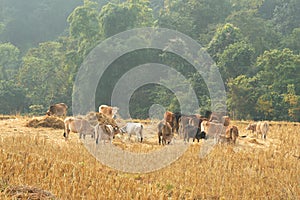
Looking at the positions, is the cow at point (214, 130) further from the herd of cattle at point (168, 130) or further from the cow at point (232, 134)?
the cow at point (232, 134)

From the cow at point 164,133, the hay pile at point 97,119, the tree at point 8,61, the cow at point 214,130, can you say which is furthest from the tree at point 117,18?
the cow at point 164,133

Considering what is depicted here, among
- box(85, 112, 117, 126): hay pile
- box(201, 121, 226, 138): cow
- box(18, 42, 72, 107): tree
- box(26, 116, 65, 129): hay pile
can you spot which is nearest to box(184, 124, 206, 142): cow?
box(201, 121, 226, 138): cow

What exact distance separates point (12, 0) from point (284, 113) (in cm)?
4689

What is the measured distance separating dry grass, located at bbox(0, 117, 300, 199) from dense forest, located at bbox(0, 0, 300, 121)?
16630mm

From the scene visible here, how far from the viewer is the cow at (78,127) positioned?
13.9 m

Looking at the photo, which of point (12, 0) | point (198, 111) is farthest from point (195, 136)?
point (12, 0)

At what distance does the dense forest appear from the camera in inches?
1103

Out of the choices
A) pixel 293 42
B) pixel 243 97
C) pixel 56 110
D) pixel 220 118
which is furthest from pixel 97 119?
pixel 293 42

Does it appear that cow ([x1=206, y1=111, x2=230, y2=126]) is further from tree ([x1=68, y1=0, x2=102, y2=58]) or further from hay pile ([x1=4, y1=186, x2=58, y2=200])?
tree ([x1=68, y1=0, x2=102, y2=58])

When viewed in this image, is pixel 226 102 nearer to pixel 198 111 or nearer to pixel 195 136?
pixel 198 111

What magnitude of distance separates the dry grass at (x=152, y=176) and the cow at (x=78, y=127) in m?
1.97

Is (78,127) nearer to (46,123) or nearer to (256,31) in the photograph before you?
(46,123)

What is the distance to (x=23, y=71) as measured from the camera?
4075 centimetres

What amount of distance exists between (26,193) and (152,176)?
336cm
